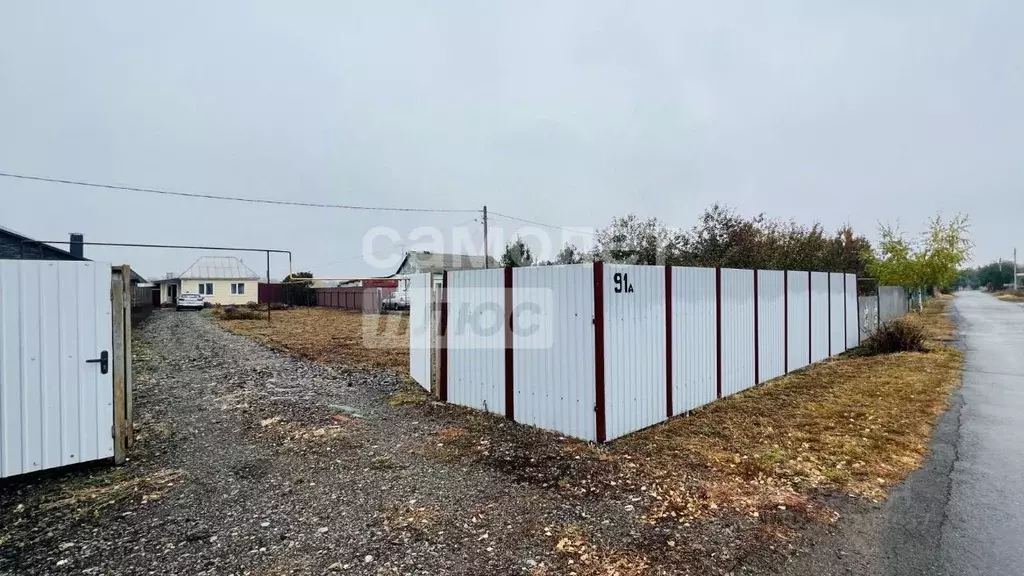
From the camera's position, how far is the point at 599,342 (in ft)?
14.5

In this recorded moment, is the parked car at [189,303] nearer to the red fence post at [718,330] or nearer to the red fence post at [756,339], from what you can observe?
the red fence post at [718,330]

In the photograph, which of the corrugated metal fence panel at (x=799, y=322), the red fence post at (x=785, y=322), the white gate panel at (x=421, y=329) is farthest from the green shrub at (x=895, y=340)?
the white gate panel at (x=421, y=329)

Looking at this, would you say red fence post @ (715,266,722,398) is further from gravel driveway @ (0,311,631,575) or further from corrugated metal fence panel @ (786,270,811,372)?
gravel driveway @ (0,311,631,575)

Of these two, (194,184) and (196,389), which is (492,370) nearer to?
(196,389)

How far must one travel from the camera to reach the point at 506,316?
5465 millimetres

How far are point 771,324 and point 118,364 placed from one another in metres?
9.10

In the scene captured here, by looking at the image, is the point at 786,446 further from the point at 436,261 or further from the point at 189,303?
the point at 436,261

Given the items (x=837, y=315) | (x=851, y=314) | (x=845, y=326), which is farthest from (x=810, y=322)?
(x=851, y=314)

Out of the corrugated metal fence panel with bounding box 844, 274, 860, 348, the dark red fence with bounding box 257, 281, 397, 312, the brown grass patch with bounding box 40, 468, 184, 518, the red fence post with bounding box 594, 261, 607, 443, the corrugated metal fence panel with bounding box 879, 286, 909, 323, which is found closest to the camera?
the brown grass patch with bounding box 40, 468, 184, 518

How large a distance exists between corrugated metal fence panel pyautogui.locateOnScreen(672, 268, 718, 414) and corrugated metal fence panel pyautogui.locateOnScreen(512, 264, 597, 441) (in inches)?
62.0

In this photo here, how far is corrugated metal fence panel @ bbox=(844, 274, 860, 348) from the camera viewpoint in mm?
11617

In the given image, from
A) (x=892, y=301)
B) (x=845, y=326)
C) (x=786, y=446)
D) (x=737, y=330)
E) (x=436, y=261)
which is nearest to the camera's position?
(x=786, y=446)

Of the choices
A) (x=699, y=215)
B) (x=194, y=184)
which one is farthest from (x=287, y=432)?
(x=194, y=184)

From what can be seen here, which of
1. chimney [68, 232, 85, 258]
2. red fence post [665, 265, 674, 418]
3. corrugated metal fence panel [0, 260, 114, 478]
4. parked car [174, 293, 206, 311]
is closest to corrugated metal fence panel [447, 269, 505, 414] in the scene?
red fence post [665, 265, 674, 418]
